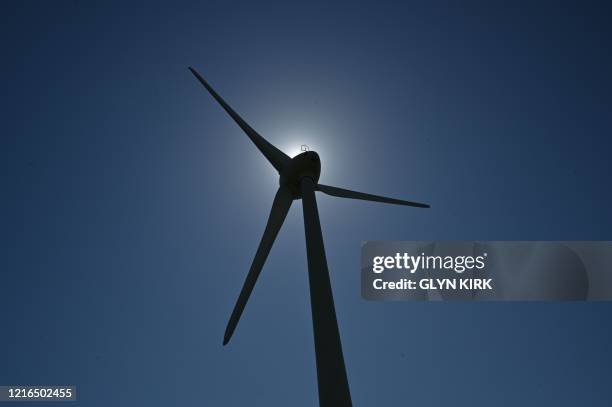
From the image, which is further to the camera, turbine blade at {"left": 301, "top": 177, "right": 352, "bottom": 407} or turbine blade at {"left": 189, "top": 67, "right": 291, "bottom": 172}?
turbine blade at {"left": 189, "top": 67, "right": 291, "bottom": 172}

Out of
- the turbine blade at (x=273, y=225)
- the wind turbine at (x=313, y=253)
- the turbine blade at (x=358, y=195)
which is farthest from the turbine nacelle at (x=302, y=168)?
the turbine blade at (x=358, y=195)

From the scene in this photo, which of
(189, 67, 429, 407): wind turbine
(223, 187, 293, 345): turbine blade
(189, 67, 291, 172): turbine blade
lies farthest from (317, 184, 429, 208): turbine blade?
(223, 187, 293, 345): turbine blade

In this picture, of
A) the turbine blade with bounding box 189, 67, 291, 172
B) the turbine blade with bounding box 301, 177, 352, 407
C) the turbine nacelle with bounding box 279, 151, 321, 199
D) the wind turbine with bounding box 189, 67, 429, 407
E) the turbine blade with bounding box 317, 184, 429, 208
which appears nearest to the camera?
the turbine blade with bounding box 301, 177, 352, 407

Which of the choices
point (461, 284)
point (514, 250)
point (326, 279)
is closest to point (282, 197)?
point (326, 279)

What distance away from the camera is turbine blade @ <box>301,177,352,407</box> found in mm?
7258

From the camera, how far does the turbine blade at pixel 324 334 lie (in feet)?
23.8

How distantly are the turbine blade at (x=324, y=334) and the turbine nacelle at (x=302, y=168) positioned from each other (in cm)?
324

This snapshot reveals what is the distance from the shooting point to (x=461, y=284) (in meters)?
17.3

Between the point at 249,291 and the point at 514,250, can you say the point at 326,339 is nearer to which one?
the point at 249,291

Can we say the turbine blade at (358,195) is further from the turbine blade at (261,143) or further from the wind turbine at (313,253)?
the turbine blade at (261,143)

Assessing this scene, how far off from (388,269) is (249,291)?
22.9 ft

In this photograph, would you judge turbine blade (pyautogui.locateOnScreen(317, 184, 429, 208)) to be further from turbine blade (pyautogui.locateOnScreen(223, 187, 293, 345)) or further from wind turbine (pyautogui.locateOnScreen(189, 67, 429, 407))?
turbine blade (pyautogui.locateOnScreen(223, 187, 293, 345))

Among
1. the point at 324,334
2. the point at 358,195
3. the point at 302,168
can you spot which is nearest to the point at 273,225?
the point at 302,168

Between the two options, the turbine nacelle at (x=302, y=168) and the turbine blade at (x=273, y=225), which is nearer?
the turbine nacelle at (x=302, y=168)
